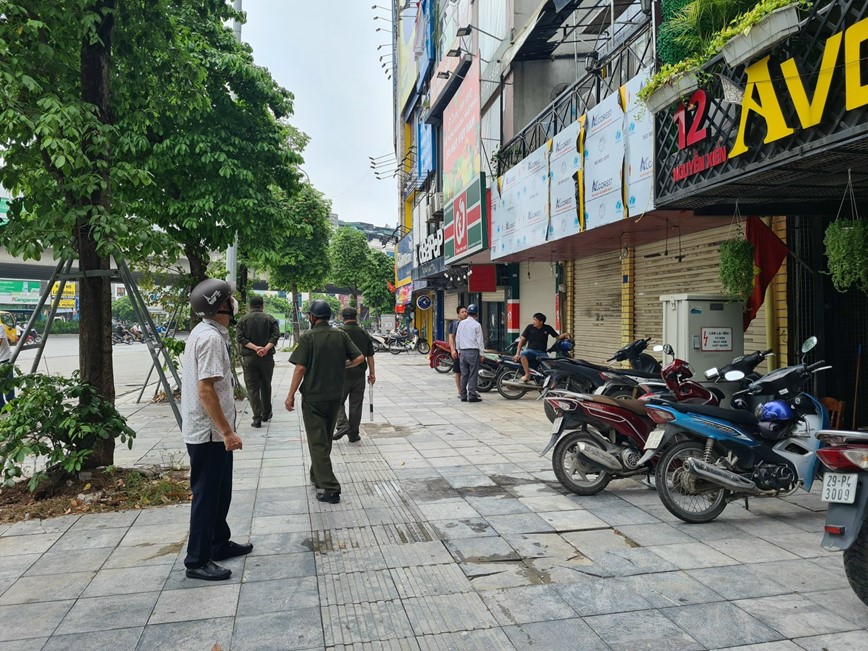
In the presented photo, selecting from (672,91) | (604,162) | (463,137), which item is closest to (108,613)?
(672,91)

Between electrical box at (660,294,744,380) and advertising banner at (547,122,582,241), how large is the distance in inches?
126

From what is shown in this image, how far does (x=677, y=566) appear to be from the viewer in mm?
3992

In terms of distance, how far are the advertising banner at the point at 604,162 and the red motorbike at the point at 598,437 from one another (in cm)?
365

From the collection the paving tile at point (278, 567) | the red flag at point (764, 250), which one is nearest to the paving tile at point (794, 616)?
the paving tile at point (278, 567)

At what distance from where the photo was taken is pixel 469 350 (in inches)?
460

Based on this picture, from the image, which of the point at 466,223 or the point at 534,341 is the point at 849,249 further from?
the point at 466,223

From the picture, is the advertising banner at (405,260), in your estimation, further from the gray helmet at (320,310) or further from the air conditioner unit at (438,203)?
the gray helmet at (320,310)

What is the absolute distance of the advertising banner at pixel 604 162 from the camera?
28.5 feet

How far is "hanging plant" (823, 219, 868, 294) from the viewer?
16.6 feet

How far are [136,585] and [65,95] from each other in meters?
3.99

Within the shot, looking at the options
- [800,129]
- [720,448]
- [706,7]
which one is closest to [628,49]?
[706,7]

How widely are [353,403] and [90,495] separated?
10.5ft

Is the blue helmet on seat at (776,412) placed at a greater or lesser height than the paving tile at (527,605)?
greater

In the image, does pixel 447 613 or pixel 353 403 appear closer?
pixel 447 613
